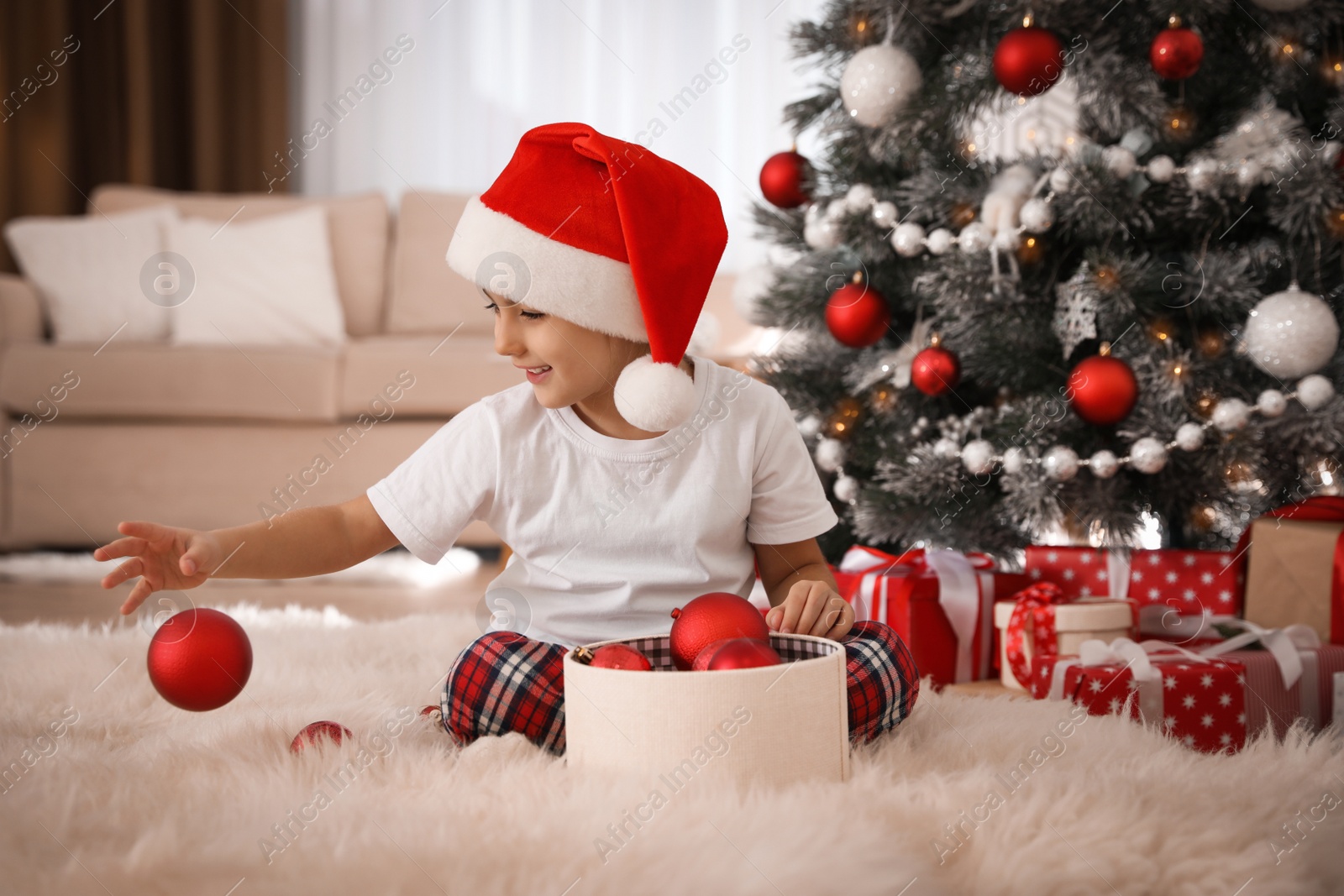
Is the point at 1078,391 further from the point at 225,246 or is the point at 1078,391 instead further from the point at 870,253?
the point at 225,246

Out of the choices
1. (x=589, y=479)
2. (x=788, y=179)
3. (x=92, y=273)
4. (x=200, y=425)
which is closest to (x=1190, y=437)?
(x=788, y=179)

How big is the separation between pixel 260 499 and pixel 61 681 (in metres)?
1.09

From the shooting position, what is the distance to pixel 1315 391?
4.23 ft

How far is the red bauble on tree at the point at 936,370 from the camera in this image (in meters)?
1.42

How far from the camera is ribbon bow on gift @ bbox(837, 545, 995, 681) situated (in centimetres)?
134

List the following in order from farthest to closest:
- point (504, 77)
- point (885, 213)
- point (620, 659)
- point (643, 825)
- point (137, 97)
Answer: point (504, 77) → point (137, 97) → point (885, 213) → point (620, 659) → point (643, 825)

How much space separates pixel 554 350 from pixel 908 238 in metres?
0.65

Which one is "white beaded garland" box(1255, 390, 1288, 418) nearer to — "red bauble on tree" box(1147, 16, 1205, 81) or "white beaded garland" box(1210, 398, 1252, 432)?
"white beaded garland" box(1210, 398, 1252, 432)

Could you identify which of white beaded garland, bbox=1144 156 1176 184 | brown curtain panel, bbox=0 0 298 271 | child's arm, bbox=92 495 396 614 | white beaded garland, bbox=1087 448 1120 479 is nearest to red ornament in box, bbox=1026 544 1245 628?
white beaded garland, bbox=1087 448 1120 479

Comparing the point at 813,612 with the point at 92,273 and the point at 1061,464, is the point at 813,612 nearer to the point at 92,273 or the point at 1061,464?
the point at 1061,464

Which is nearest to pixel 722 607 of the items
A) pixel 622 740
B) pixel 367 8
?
pixel 622 740

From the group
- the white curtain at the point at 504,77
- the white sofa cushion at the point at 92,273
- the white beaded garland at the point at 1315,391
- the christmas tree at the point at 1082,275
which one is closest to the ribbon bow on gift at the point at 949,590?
the christmas tree at the point at 1082,275

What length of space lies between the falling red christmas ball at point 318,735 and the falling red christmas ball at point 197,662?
0.06 metres

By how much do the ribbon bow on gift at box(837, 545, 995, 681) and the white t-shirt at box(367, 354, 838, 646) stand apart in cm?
36
